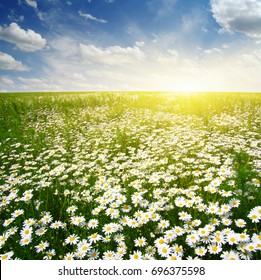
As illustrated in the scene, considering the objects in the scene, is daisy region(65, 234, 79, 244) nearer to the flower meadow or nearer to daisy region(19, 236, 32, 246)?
the flower meadow

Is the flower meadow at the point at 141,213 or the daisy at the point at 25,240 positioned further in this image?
the daisy at the point at 25,240

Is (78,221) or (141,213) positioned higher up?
(141,213)

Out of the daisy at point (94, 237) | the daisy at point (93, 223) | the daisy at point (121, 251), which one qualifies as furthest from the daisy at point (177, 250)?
the daisy at point (93, 223)

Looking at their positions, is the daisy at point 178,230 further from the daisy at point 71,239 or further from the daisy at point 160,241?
the daisy at point 71,239

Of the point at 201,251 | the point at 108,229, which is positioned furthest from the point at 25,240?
the point at 201,251

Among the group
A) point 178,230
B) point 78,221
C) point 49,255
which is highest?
point 178,230

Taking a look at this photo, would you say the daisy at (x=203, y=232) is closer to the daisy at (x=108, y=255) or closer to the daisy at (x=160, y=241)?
the daisy at (x=160, y=241)

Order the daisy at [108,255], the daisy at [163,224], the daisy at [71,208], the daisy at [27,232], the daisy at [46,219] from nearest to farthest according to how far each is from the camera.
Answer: the daisy at [108,255] → the daisy at [163,224] → the daisy at [27,232] → the daisy at [46,219] → the daisy at [71,208]

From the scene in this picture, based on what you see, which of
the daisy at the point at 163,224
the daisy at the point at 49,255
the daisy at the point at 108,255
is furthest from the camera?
the daisy at the point at 163,224

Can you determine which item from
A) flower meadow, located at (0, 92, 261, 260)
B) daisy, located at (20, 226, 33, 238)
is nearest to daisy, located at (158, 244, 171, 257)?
flower meadow, located at (0, 92, 261, 260)

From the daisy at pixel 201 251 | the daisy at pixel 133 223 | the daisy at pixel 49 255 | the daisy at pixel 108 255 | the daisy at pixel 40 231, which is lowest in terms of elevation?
the daisy at pixel 49 255

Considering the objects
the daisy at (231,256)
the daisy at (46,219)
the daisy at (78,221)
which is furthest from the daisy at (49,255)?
the daisy at (231,256)

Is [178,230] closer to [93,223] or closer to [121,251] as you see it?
[121,251]

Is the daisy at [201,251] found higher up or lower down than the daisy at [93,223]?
higher up
